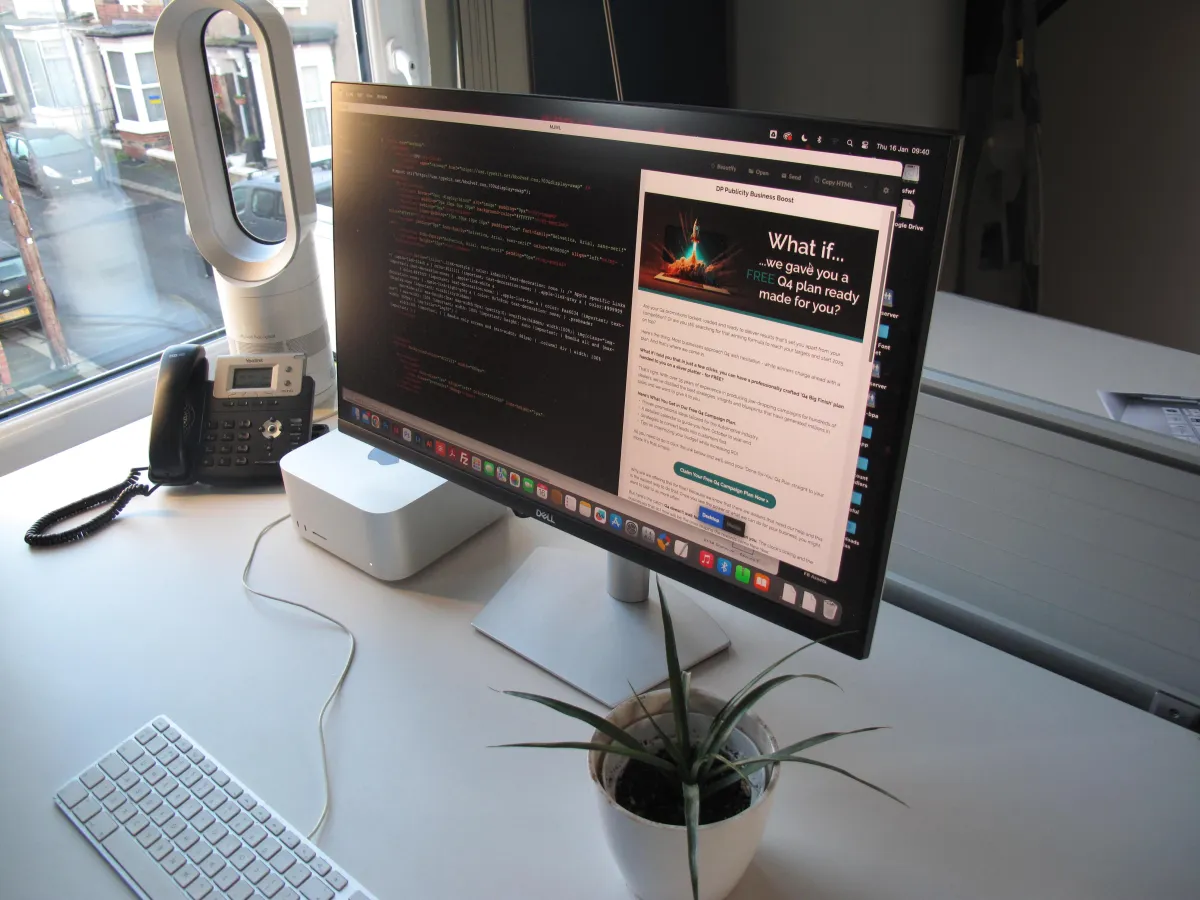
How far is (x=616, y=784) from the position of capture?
23.4 inches

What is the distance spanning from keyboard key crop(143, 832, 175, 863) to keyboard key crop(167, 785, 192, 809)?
0.10 ft

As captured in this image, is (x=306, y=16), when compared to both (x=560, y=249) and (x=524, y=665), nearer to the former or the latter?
(x=560, y=249)

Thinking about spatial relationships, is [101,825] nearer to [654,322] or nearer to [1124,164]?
[654,322]

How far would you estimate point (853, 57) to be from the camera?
168 centimetres

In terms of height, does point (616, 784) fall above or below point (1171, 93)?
below

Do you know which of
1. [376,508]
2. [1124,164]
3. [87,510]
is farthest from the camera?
[1124,164]

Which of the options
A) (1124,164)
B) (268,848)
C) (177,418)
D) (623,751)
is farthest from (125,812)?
(1124,164)

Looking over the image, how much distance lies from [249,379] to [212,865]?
0.61m

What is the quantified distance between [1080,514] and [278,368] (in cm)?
87

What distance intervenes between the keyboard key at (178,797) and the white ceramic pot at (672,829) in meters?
0.33

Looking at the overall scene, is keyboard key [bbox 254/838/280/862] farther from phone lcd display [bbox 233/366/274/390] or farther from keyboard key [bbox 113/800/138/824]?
phone lcd display [bbox 233/366/274/390]

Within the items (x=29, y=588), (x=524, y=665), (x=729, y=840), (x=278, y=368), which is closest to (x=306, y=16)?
(x=278, y=368)

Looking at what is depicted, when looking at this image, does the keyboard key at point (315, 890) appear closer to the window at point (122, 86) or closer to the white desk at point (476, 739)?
the white desk at point (476, 739)

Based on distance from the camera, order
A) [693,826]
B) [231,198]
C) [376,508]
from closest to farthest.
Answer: [693,826], [376,508], [231,198]
